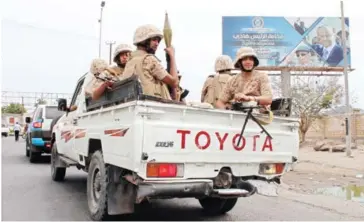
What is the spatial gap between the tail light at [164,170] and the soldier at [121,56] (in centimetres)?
247

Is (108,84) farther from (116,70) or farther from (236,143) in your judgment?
(236,143)

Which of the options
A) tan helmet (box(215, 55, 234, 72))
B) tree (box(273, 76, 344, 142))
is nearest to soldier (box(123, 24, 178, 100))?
tan helmet (box(215, 55, 234, 72))

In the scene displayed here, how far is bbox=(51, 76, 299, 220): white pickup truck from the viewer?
403 cm

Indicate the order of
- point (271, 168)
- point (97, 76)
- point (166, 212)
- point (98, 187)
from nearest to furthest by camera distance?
point (271, 168)
point (98, 187)
point (97, 76)
point (166, 212)

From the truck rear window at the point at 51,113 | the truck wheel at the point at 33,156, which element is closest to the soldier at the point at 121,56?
the truck rear window at the point at 51,113

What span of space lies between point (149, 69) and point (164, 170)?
1227 mm

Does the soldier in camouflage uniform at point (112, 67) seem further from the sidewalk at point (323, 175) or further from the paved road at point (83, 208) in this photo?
the sidewalk at point (323, 175)

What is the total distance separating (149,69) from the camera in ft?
15.5

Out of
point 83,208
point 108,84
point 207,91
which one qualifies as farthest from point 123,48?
point 83,208

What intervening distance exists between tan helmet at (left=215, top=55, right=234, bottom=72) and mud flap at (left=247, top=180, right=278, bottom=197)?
6.92 feet

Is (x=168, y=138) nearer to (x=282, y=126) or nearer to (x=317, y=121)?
(x=282, y=126)

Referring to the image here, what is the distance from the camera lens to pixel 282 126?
4.91 metres

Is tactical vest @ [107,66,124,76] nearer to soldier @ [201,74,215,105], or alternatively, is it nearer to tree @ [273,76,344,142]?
soldier @ [201,74,215,105]

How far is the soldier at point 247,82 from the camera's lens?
17.2 feet
